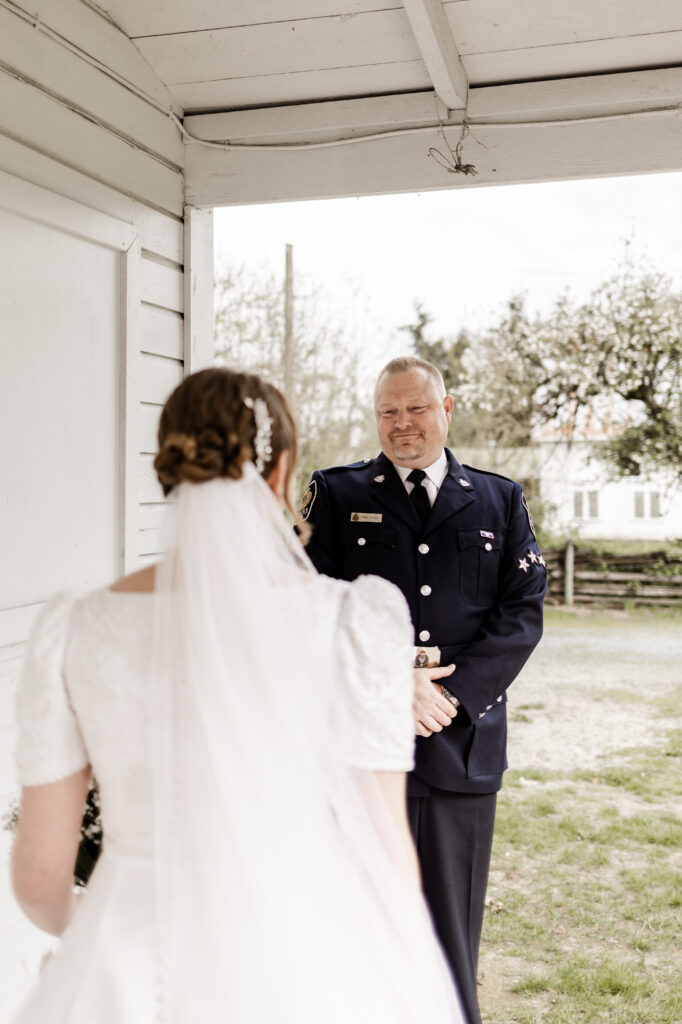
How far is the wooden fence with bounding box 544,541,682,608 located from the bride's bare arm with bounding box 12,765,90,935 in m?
9.54

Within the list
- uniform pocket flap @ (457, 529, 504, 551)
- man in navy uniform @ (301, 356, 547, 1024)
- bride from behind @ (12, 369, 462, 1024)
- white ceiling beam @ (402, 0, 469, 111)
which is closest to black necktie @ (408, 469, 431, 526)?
man in navy uniform @ (301, 356, 547, 1024)

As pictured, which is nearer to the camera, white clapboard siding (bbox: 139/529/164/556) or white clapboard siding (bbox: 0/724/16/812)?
white clapboard siding (bbox: 0/724/16/812)

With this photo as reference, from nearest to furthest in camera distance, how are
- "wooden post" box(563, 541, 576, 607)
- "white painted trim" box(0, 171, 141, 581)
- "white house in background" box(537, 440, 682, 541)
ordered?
"white painted trim" box(0, 171, 141, 581), "white house in background" box(537, 440, 682, 541), "wooden post" box(563, 541, 576, 607)

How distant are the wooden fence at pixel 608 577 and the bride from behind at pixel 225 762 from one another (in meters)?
9.50

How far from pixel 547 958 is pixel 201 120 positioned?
139 inches

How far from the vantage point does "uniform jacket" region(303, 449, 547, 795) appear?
2.45 metres

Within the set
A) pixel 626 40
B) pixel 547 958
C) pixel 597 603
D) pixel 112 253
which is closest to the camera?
pixel 626 40

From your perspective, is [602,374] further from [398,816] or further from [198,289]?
[398,816]

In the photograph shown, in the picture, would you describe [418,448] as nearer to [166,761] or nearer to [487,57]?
[487,57]

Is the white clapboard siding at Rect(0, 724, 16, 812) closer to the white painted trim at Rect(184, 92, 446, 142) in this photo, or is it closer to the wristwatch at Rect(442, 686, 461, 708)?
the wristwatch at Rect(442, 686, 461, 708)

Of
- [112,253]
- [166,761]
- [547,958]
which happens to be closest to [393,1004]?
[166,761]

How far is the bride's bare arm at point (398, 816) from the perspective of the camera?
1367 mm

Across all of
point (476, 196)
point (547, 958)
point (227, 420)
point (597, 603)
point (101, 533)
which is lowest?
point (547, 958)

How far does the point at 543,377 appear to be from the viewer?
35.2 ft
